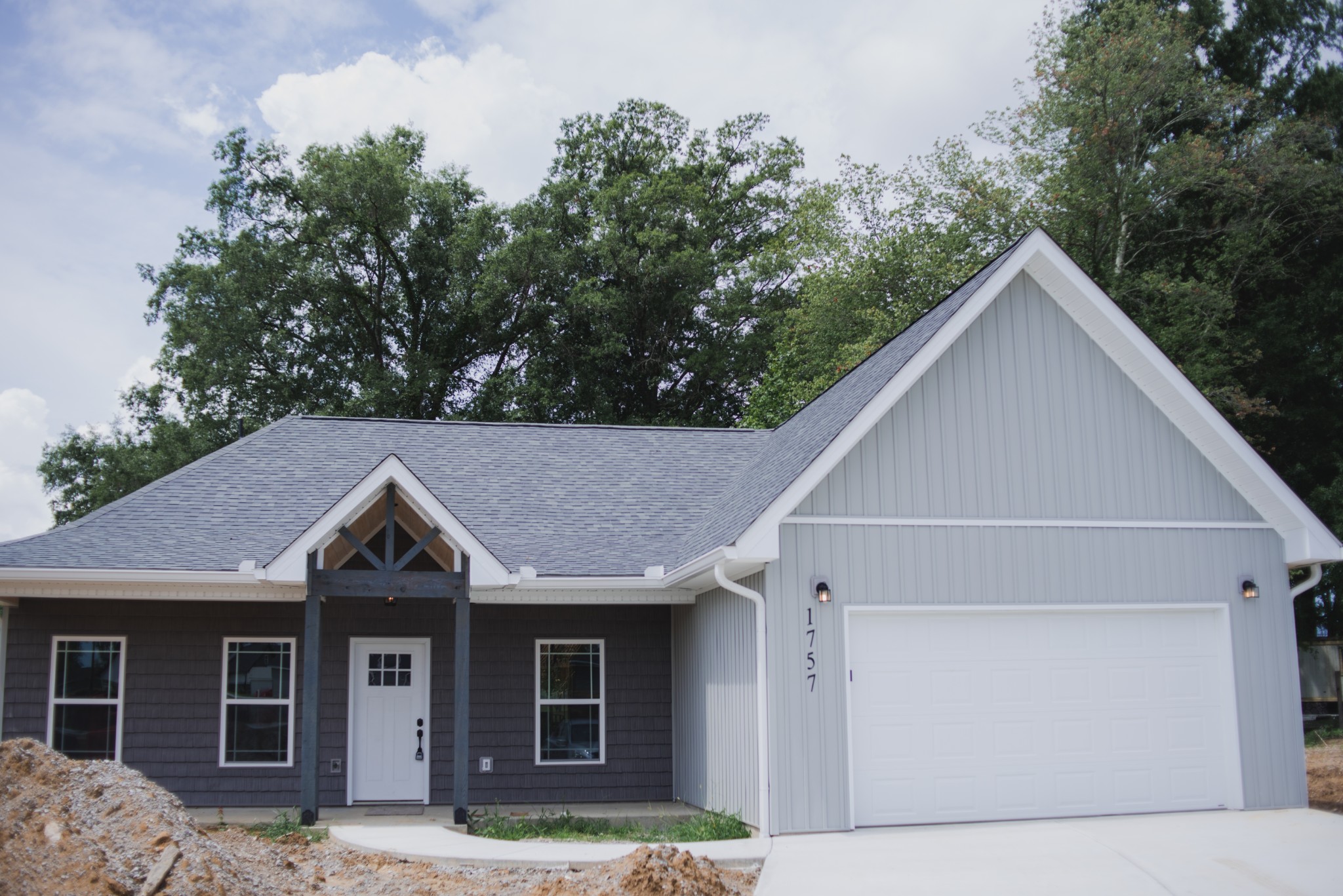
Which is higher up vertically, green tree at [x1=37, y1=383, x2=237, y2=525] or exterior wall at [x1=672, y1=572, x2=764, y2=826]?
green tree at [x1=37, y1=383, x2=237, y2=525]

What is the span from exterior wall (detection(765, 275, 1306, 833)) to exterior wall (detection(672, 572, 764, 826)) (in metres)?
0.70

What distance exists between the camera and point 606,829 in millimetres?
10703

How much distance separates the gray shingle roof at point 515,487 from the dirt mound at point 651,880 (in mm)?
3226

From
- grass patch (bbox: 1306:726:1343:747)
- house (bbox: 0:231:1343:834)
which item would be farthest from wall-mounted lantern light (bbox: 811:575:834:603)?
grass patch (bbox: 1306:726:1343:747)

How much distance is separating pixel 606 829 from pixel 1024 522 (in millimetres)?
5101

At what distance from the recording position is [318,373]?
95.1 ft

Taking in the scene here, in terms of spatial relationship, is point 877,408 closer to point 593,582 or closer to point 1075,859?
point 593,582

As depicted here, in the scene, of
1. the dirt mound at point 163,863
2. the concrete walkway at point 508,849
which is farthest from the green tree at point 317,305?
the dirt mound at point 163,863

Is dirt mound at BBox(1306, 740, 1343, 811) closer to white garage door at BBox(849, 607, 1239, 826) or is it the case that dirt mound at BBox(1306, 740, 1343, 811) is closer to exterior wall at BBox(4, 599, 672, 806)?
white garage door at BBox(849, 607, 1239, 826)

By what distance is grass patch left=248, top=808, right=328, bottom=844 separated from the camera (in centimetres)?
998

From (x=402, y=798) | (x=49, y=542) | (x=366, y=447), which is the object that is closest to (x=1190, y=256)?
(x=366, y=447)

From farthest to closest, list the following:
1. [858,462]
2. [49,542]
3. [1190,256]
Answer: [1190,256] → [49,542] → [858,462]

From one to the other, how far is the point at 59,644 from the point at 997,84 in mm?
23837

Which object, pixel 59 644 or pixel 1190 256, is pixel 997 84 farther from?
pixel 59 644
